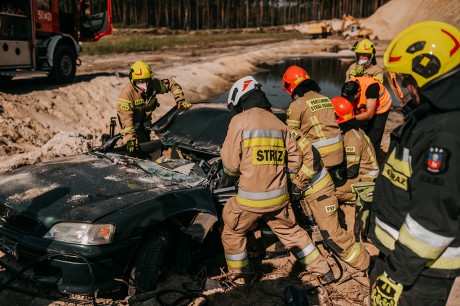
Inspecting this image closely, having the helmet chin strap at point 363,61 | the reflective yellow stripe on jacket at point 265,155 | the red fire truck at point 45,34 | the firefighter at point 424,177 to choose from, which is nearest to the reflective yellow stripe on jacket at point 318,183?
the reflective yellow stripe on jacket at point 265,155

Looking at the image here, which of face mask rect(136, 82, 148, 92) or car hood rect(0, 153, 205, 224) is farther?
face mask rect(136, 82, 148, 92)

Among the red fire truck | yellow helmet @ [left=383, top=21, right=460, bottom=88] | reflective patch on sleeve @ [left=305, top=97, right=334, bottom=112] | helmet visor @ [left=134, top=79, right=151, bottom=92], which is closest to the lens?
yellow helmet @ [left=383, top=21, right=460, bottom=88]

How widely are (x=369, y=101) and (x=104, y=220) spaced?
13.6 feet

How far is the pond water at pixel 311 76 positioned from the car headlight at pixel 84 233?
799 centimetres

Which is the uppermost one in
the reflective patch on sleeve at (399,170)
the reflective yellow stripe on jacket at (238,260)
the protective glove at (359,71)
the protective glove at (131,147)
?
the protective glove at (359,71)

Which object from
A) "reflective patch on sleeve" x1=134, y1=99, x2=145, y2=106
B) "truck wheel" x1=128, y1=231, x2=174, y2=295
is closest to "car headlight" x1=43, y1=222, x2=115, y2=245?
"truck wheel" x1=128, y1=231, x2=174, y2=295

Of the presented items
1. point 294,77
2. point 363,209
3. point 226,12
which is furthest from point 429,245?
point 226,12

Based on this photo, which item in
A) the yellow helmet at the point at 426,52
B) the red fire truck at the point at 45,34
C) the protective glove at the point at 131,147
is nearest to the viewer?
the yellow helmet at the point at 426,52

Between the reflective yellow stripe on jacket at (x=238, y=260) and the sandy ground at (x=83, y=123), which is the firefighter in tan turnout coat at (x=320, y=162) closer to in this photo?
the sandy ground at (x=83, y=123)

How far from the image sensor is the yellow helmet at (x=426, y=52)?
173cm

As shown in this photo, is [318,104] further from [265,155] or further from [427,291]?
[427,291]

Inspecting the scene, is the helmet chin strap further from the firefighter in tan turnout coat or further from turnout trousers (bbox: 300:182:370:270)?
turnout trousers (bbox: 300:182:370:270)

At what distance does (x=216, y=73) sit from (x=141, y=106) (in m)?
12.5

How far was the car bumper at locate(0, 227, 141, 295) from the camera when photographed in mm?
2773
